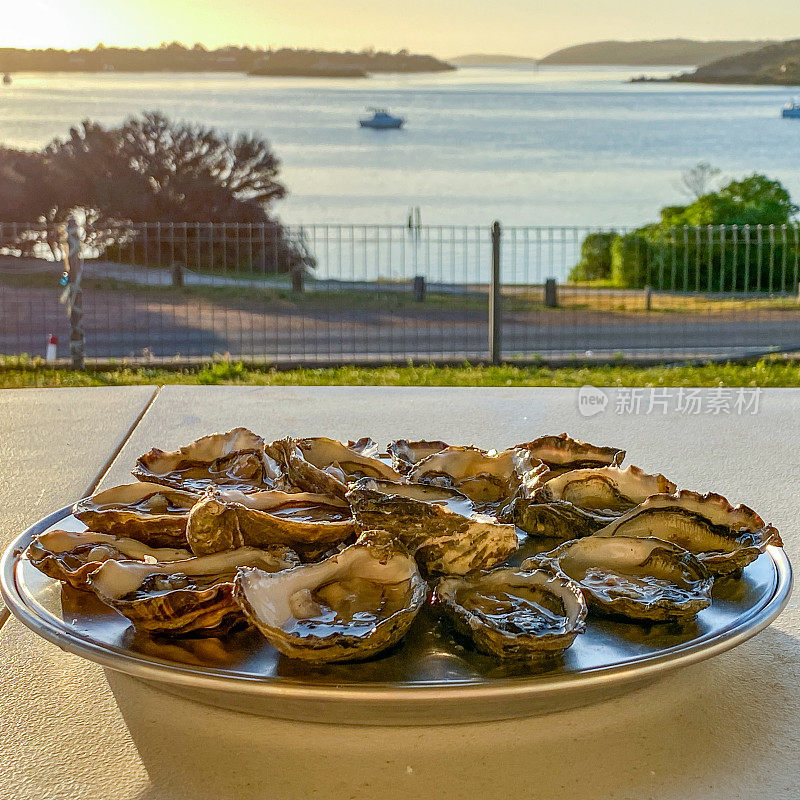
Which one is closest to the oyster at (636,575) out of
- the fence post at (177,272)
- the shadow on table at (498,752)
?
the shadow on table at (498,752)

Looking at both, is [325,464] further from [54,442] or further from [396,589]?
[54,442]

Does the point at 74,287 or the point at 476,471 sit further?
the point at 74,287

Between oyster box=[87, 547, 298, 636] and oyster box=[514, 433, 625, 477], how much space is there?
1.50 feet

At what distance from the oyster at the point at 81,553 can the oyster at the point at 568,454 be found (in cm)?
52

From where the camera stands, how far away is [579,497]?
136 centimetres

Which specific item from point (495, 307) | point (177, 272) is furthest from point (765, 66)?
point (495, 307)

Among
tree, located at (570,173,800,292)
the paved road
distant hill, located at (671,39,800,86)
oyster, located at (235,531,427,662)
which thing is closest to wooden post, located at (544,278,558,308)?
the paved road

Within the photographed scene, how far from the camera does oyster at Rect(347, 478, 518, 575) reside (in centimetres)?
113

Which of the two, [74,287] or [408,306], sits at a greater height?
[74,287]

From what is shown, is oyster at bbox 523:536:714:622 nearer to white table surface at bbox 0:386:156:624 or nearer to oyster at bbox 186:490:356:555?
oyster at bbox 186:490:356:555

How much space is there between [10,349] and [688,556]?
12.4 meters

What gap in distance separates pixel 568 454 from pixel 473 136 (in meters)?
53.2

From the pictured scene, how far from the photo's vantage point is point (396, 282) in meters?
14.1

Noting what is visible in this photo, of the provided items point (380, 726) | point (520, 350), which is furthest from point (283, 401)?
point (520, 350)
